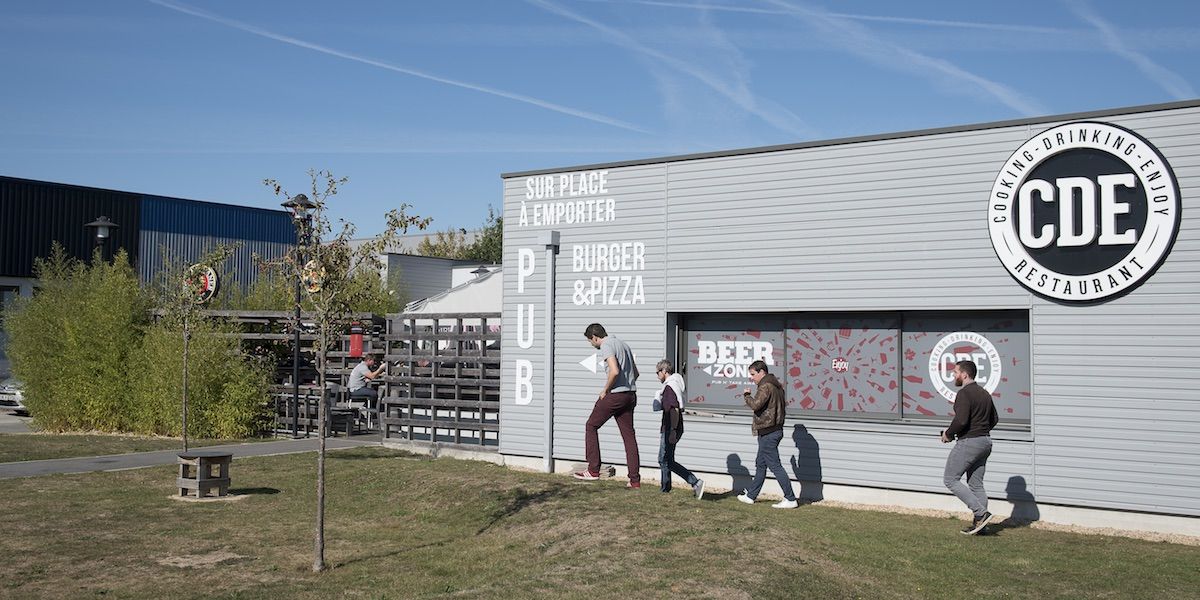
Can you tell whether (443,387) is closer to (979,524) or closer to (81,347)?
(81,347)

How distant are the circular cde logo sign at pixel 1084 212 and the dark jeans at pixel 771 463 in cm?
325

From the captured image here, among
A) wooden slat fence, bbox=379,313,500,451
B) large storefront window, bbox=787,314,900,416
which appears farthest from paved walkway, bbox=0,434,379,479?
large storefront window, bbox=787,314,900,416

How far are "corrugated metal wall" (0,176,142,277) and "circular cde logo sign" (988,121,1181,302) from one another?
32862 mm

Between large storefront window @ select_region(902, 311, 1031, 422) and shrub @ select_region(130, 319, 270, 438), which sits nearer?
large storefront window @ select_region(902, 311, 1031, 422)

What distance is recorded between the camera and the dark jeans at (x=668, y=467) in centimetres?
1250

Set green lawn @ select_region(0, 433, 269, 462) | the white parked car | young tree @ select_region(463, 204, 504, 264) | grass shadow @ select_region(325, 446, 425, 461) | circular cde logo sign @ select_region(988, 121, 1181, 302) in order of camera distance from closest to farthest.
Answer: circular cde logo sign @ select_region(988, 121, 1181, 302)
grass shadow @ select_region(325, 446, 425, 461)
green lawn @ select_region(0, 433, 269, 462)
the white parked car
young tree @ select_region(463, 204, 504, 264)

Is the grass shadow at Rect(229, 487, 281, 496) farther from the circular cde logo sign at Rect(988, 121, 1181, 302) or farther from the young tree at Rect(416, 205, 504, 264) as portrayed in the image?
the young tree at Rect(416, 205, 504, 264)

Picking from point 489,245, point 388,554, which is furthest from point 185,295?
point 489,245

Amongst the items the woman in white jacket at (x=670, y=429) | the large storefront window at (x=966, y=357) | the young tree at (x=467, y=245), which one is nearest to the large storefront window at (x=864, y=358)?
the large storefront window at (x=966, y=357)

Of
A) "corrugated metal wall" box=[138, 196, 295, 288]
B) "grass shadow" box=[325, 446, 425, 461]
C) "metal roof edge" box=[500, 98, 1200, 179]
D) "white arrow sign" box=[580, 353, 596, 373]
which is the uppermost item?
"corrugated metal wall" box=[138, 196, 295, 288]

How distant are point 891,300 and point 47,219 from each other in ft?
106

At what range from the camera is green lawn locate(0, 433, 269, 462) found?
55.6 feet

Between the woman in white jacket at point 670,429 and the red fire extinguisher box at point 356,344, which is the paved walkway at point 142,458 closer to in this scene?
the red fire extinguisher box at point 356,344

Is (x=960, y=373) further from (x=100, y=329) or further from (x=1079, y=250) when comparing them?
(x=100, y=329)
